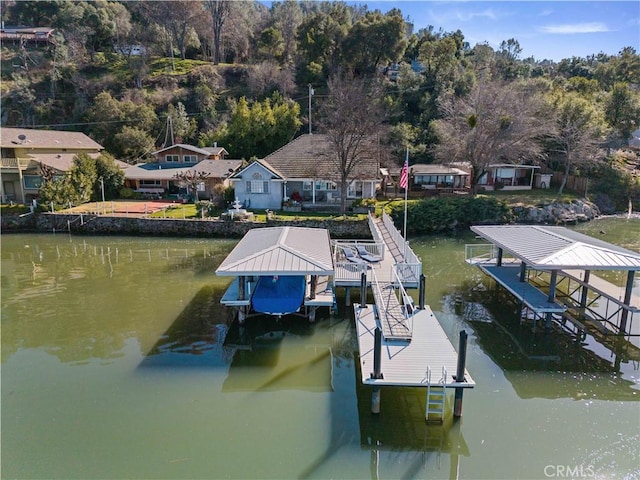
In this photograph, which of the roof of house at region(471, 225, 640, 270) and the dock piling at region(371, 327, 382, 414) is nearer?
the dock piling at region(371, 327, 382, 414)

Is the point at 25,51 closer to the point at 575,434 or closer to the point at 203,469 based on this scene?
the point at 203,469

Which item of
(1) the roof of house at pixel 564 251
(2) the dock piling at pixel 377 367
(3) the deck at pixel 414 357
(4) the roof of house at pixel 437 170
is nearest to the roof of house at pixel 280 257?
(3) the deck at pixel 414 357

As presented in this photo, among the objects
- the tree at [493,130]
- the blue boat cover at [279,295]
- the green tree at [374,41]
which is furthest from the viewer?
the green tree at [374,41]

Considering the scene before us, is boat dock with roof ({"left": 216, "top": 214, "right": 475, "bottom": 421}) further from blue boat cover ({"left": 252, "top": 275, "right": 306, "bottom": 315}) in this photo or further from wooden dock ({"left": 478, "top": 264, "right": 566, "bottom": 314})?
wooden dock ({"left": 478, "top": 264, "right": 566, "bottom": 314})

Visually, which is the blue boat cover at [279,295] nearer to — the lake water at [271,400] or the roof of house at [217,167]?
the lake water at [271,400]

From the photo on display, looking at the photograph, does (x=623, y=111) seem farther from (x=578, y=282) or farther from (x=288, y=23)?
(x=288, y=23)

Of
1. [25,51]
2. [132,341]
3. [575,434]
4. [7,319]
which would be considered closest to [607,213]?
→ [575,434]

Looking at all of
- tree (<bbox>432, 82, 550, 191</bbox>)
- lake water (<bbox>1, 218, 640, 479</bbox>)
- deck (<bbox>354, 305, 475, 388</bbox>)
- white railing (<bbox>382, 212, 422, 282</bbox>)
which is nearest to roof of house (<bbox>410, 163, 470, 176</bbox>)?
tree (<bbox>432, 82, 550, 191</bbox>)

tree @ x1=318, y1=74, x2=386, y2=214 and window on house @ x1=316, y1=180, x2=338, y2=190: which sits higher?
tree @ x1=318, y1=74, x2=386, y2=214
